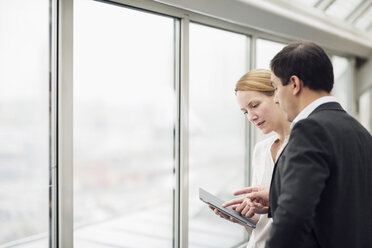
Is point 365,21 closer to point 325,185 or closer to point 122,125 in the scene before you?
point 325,185

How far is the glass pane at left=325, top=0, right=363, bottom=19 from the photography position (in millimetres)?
3356

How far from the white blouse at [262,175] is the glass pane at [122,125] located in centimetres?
82

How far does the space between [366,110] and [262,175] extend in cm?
370

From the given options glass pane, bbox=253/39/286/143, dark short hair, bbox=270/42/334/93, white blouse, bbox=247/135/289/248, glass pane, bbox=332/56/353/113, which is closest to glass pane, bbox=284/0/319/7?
glass pane, bbox=253/39/286/143

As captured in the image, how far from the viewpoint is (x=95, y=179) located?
614 cm

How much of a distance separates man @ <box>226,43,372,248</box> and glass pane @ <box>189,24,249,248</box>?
1388mm

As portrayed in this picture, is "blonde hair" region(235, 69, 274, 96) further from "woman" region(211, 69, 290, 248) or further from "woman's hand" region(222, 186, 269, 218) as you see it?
"woman's hand" region(222, 186, 269, 218)

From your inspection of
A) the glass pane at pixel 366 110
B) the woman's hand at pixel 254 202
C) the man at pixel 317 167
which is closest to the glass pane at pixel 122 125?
the woman's hand at pixel 254 202

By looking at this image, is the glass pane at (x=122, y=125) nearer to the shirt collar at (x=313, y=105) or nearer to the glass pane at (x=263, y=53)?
the glass pane at (x=263, y=53)

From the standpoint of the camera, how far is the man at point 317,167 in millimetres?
974

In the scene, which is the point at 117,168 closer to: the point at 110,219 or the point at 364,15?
the point at 110,219

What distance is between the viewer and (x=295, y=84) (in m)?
1.13

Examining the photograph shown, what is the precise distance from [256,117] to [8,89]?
1.17 meters

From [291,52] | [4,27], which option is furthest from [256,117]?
[4,27]
